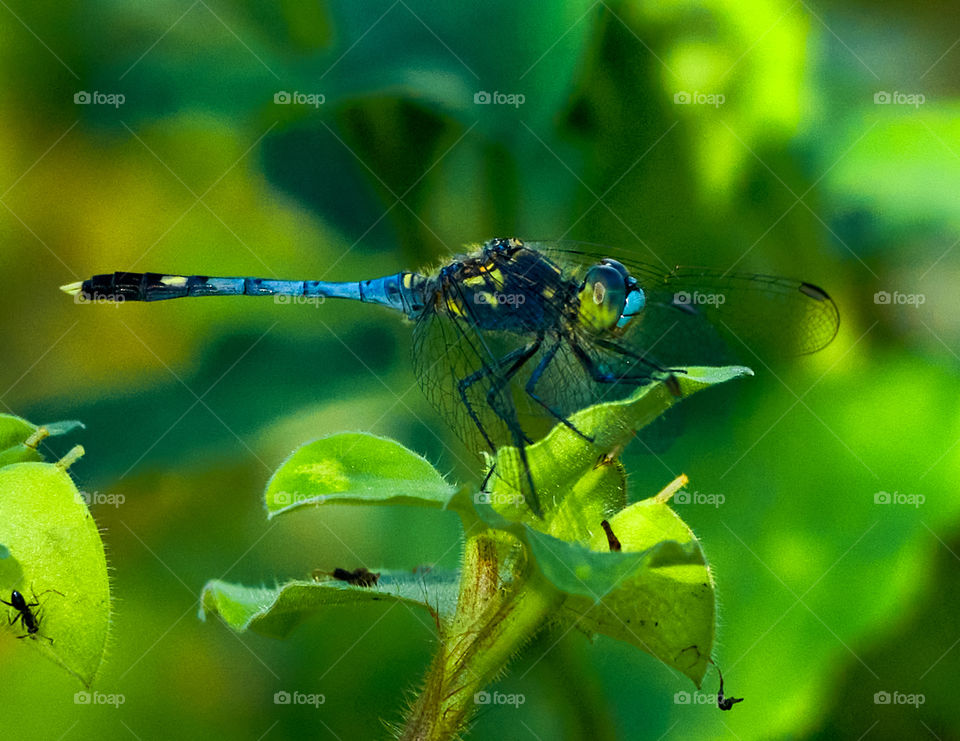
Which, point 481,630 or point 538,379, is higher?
point 538,379

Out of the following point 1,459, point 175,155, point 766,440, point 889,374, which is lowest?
point 1,459

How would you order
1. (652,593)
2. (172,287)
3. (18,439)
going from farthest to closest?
1. (172,287)
2. (18,439)
3. (652,593)

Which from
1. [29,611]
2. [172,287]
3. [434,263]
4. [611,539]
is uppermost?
[434,263]

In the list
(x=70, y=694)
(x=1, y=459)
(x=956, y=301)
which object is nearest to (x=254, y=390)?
(x=70, y=694)

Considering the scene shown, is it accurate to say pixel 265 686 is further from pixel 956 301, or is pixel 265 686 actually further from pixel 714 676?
pixel 956 301

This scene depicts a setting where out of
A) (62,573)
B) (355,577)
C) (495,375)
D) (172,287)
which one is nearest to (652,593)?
(355,577)

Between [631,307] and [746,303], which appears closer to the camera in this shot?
[631,307]

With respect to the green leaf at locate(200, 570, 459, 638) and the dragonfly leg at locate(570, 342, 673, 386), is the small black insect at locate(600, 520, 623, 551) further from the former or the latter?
the dragonfly leg at locate(570, 342, 673, 386)

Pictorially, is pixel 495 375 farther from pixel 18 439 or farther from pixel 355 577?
pixel 18 439

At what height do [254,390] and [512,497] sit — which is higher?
[254,390]
